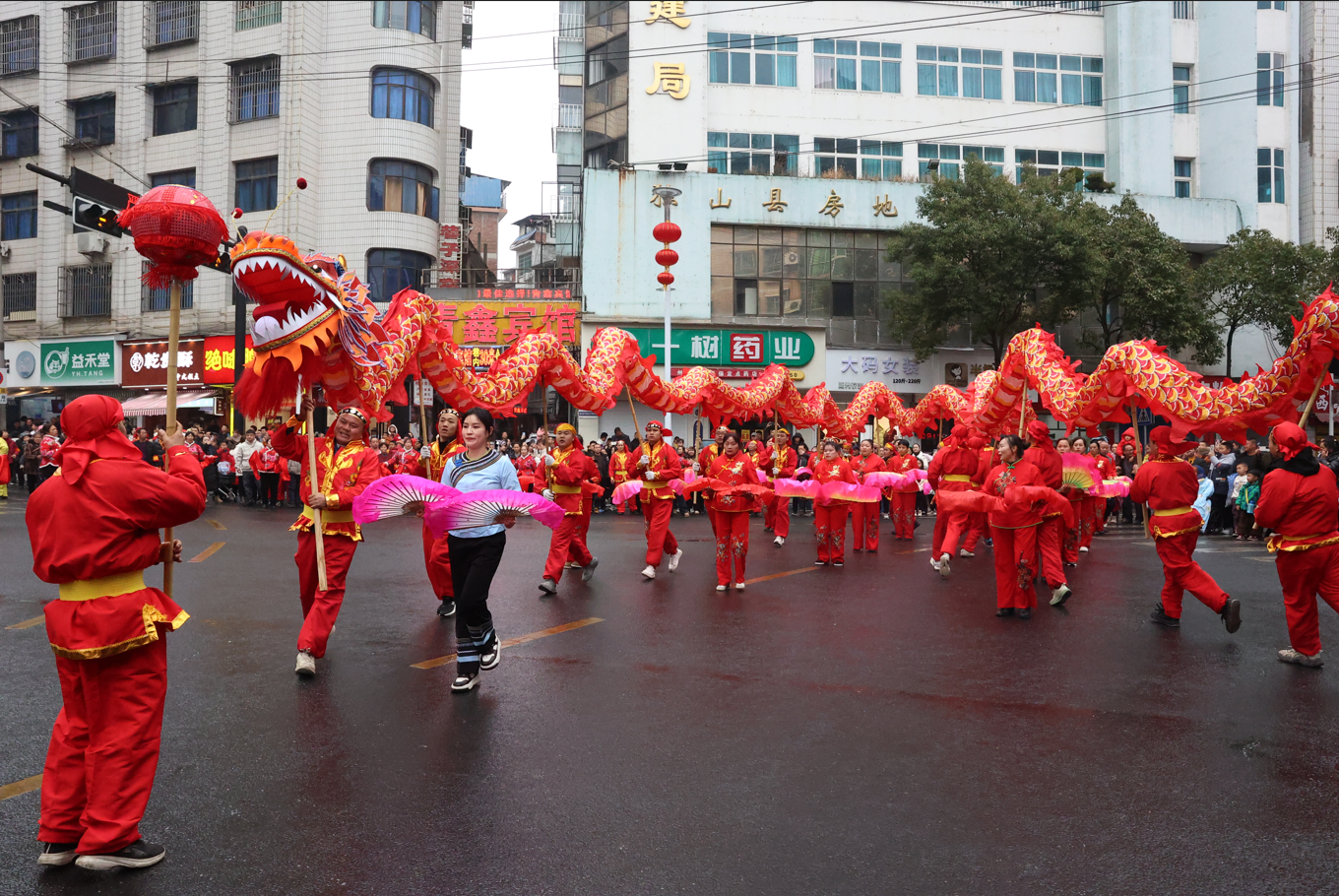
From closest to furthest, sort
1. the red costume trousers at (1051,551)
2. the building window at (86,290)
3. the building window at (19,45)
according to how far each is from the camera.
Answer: the red costume trousers at (1051,551)
the building window at (86,290)
the building window at (19,45)

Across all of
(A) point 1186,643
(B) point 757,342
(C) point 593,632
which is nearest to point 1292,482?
(A) point 1186,643

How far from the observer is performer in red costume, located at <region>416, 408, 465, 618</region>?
26.6ft

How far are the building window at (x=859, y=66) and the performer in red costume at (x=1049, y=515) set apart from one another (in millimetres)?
22712

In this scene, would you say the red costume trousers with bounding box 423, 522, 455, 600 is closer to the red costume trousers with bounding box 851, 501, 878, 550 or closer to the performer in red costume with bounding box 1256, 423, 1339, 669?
the performer in red costume with bounding box 1256, 423, 1339, 669

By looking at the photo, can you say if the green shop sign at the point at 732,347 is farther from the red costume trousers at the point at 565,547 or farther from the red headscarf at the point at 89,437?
the red headscarf at the point at 89,437

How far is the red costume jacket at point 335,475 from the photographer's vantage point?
6410mm

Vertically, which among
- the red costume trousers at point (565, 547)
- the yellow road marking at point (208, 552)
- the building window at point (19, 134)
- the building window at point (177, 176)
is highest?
the building window at point (19, 134)

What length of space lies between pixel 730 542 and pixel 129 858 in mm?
6991

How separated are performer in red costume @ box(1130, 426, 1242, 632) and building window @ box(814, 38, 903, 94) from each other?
77.1ft

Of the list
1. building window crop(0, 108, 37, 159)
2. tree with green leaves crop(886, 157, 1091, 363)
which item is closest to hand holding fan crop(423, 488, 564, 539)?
tree with green leaves crop(886, 157, 1091, 363)

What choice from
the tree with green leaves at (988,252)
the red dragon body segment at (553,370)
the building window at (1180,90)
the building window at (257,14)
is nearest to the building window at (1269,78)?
the building window at (1180,90)

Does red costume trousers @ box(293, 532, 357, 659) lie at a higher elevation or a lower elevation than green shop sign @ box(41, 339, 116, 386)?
lower

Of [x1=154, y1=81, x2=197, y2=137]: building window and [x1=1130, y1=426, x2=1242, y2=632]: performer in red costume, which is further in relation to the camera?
[x1=154, y1=81, x2=197, y2=137]: building window

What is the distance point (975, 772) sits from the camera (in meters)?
4.57
